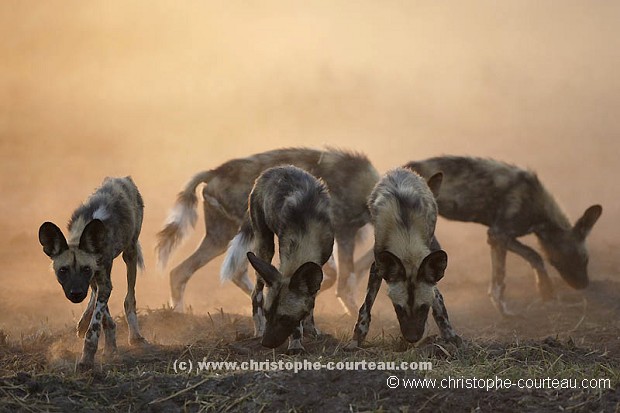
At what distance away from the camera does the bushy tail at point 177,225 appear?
10070 mm

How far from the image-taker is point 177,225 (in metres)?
10.1

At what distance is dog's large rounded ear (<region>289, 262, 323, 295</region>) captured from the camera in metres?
5.99

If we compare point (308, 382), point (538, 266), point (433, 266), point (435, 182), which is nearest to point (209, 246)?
point (435, 182)

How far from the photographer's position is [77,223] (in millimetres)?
6645

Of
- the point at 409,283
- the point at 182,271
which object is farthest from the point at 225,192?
the point at 409,283

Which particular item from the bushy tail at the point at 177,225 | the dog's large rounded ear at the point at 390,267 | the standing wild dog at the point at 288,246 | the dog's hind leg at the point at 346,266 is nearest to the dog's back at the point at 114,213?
the standing wild dog at the point at 288,246

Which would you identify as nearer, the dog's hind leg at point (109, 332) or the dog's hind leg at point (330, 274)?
the dog's hind leg at point (109, 332)

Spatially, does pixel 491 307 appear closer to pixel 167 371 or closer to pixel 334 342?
pixel 334 342

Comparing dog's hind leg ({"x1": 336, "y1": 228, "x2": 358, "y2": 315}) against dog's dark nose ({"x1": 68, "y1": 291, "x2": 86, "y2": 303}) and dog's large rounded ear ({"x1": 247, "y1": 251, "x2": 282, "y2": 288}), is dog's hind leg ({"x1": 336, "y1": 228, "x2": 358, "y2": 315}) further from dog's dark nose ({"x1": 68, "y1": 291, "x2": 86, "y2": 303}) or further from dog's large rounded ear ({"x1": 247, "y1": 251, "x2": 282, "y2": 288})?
dog's dark nose ({"x1": 68, "y1": 291, "x2": 86, "y2": 303})

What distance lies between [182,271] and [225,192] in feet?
3.15

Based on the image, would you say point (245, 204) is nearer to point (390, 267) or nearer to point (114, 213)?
point (114, 213)

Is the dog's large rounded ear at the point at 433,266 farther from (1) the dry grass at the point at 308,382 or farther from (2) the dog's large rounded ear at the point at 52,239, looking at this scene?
(2) the dog's large rounded ear at the point at 52,239

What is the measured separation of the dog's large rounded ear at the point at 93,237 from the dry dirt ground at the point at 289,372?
78 cm

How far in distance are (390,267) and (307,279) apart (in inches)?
21.6
